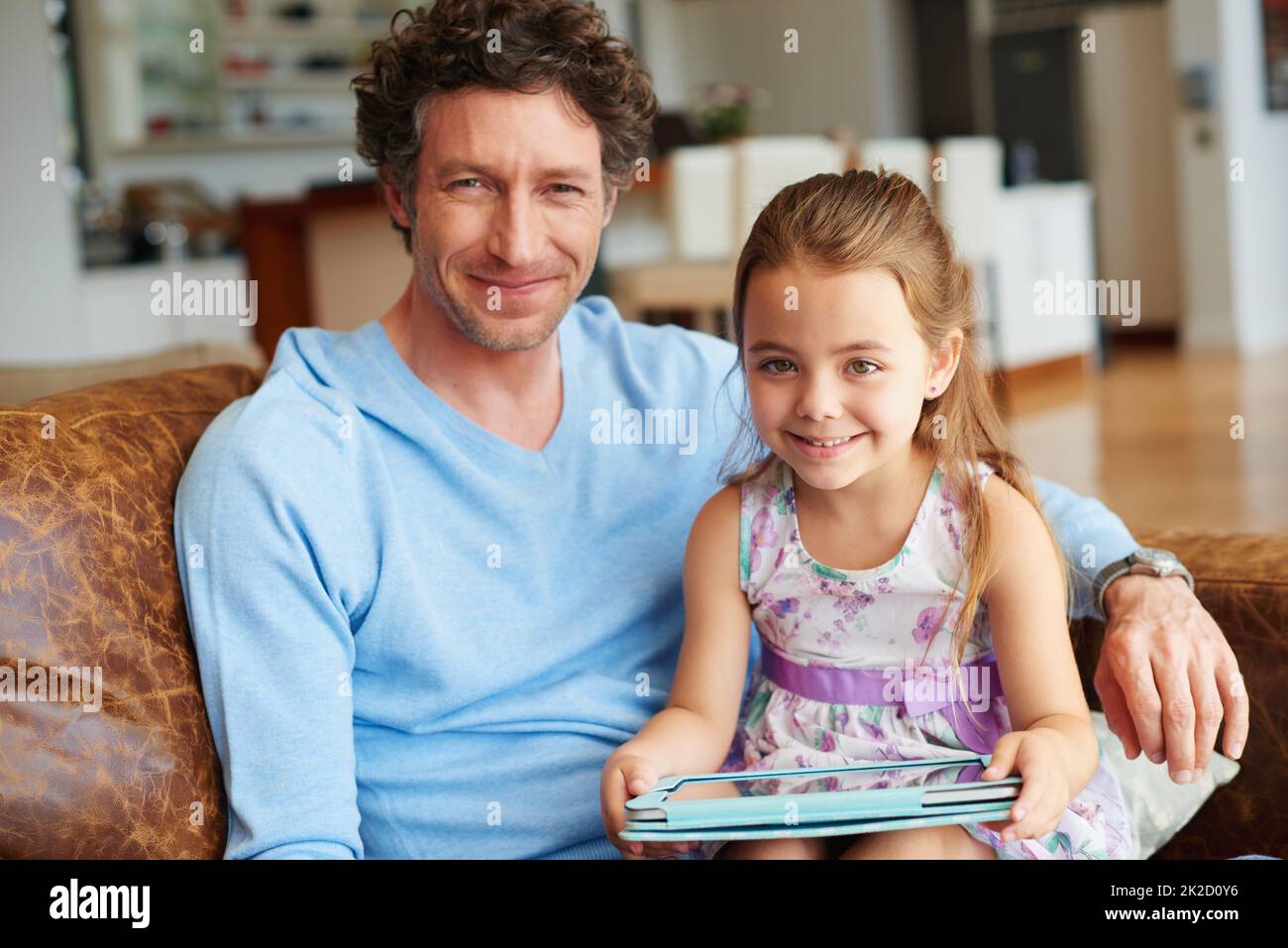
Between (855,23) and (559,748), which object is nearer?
(559,748)

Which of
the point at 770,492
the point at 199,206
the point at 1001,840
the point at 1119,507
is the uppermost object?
the point at 199,206

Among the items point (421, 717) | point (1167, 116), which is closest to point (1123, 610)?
point (421, 717)

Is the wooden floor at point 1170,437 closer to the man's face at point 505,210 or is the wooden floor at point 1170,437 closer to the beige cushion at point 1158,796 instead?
the beige cushion at point 1158,796

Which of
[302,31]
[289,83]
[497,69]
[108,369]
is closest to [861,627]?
[497,69]

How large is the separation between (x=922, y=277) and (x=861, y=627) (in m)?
0.31

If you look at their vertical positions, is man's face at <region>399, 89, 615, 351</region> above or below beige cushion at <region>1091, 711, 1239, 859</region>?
above

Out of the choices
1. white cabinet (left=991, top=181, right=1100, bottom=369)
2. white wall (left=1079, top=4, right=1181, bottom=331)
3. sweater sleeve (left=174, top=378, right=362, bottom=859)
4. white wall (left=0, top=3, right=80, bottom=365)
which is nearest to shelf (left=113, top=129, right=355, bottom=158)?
white wall (left=0, top=3, right=80, bottom=365)

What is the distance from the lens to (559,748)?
4.52 feet

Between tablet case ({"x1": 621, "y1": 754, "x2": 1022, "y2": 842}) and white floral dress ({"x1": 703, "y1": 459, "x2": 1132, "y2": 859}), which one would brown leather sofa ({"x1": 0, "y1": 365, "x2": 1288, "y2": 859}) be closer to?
white floral dress ({"x1": 703, "y1": 459, "x2": 1132, "y2": 859})

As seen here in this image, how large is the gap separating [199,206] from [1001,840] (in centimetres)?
627

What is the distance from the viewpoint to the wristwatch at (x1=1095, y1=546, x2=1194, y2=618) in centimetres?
132

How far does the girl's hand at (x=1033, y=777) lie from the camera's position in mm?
1031

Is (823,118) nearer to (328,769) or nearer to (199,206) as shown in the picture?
(199,206)

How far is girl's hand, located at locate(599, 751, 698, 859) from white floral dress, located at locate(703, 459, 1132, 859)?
0.14 meters
